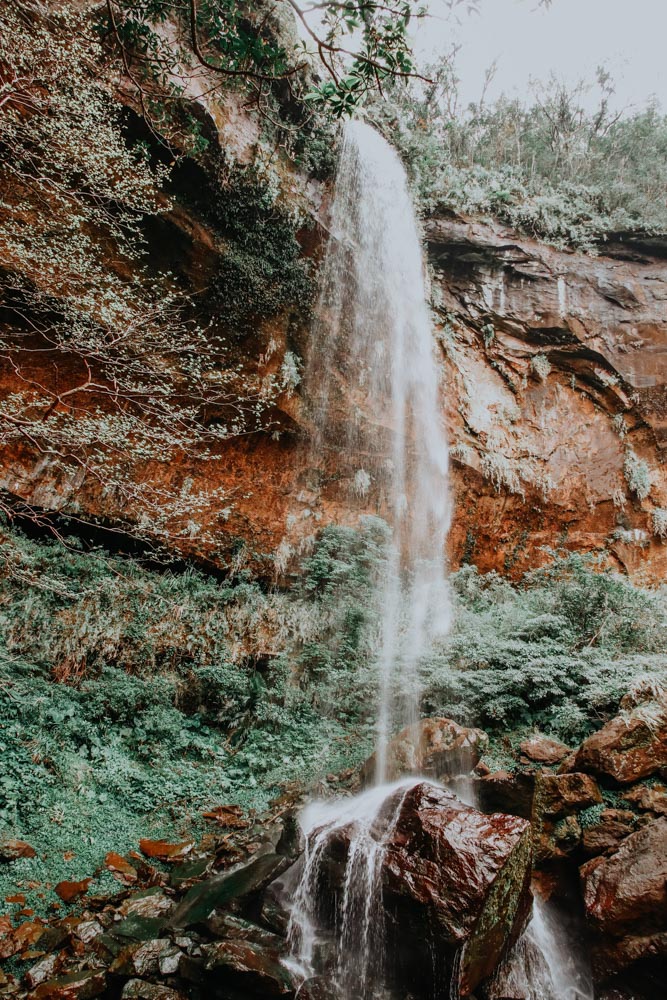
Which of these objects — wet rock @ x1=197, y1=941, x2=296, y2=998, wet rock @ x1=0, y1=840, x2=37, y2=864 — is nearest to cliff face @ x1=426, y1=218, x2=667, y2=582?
wet rock @ x1=197, y1=941, x2=296, y2=998

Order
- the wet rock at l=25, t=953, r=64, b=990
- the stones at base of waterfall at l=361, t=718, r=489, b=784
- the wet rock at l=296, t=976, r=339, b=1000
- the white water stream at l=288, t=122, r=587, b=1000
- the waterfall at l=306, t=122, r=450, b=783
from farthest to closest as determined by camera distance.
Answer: the waterfall at l=306, t=122, r=450, b=783 < the white water stream at l=288, t=122, r=587, b=1000 < the stones at base of waterfall at l=361, t=718, r=489, b=784 < the wet rock at l=296, t=976, r=339, b=1000 < the wet rock at l=25, t=953, r=64, b=990

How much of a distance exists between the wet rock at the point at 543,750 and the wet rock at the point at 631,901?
1278 mm

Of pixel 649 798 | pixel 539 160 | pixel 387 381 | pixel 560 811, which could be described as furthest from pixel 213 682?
pixel 539 160

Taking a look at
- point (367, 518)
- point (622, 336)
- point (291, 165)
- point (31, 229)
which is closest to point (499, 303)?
point (622, 336)

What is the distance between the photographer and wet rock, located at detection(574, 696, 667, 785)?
4.09 m

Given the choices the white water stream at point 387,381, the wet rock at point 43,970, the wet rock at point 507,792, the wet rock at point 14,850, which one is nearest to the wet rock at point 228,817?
the wet rock at point 14,850

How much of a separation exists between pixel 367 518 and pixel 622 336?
23.7 feet

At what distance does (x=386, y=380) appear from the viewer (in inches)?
392

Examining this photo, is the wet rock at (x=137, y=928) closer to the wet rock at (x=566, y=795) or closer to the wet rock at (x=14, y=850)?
the wet rock at (x=14, y=850)

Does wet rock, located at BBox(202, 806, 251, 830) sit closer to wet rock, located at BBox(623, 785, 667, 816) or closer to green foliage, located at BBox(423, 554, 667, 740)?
green foliage, located at BBox(423, 554, 667, 740)

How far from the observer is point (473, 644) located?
263 inches

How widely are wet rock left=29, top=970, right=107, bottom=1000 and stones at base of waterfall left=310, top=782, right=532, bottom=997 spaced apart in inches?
67.3

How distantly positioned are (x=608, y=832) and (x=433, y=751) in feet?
5.95

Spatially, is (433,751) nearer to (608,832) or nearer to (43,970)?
(608,832)
